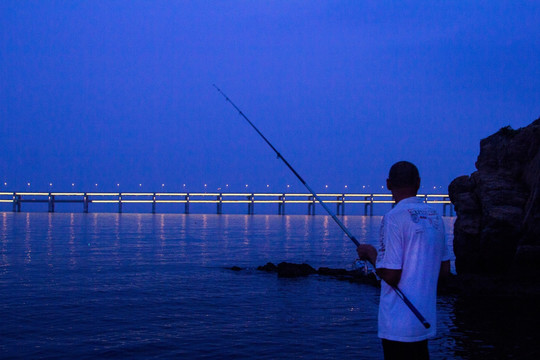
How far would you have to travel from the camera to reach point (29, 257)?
23484mm

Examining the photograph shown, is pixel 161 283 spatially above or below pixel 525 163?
below

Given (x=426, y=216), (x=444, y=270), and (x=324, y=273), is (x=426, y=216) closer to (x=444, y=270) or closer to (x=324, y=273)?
(x=444, y=270)

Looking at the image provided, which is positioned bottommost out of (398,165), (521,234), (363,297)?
(363,297)

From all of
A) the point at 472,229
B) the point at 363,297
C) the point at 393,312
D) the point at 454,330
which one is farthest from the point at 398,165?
the point at 472,229

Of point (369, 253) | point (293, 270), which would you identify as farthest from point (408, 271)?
point (293, 270)

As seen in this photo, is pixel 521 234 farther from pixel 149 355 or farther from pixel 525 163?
pixel 149 355

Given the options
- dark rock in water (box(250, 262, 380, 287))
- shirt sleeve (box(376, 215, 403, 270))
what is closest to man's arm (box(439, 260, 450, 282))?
shirt sleeve (box(376, 215, 403, 270))

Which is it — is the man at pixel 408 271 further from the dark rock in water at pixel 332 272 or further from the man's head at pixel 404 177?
the dark rock in water at pixel 332 272

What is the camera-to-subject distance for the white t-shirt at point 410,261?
3297 millimetres

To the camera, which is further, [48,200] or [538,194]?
[48,200]

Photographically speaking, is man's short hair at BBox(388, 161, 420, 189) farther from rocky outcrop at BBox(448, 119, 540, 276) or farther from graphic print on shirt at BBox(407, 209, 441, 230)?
rocky outcrop at BBox(448, 119, 540, 276)

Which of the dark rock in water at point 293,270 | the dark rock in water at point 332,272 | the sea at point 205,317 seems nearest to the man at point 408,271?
the sea at point 205,317

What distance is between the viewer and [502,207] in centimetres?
1681

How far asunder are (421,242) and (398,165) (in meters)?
0.57
